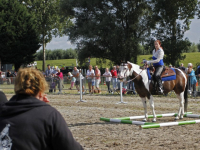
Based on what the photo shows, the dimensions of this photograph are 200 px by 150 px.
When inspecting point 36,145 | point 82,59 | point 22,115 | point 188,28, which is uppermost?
point 188,28

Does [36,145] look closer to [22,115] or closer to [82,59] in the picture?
[22,115]

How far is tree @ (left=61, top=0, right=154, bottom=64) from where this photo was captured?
37875 mm

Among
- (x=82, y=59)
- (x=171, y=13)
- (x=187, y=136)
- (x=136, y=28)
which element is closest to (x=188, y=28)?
(x=171, y=13)

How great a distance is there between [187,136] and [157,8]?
30958 millimetres

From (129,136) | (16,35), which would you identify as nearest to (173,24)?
(16,35)

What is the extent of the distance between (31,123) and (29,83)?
358mm

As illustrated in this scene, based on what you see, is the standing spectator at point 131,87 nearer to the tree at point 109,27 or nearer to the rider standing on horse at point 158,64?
the rider standing on horse at point 158,64

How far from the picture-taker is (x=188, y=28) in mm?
36969

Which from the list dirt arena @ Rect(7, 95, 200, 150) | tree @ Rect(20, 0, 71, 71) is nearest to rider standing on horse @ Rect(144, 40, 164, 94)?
dirt arena @ Rect(7, 95, 200, 150)

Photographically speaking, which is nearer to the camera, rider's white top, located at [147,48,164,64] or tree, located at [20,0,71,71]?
rider's white top, located at [147,48,164,64]

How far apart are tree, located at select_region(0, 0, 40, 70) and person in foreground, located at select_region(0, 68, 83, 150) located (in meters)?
50.4

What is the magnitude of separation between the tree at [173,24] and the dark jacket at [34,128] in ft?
113

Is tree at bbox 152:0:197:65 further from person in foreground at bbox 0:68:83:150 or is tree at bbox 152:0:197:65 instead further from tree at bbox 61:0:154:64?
person in foreground at bbox 0:68:83:150

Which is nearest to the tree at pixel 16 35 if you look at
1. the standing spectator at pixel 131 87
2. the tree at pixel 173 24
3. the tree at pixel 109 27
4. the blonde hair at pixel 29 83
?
the tree at pixel 109 27
